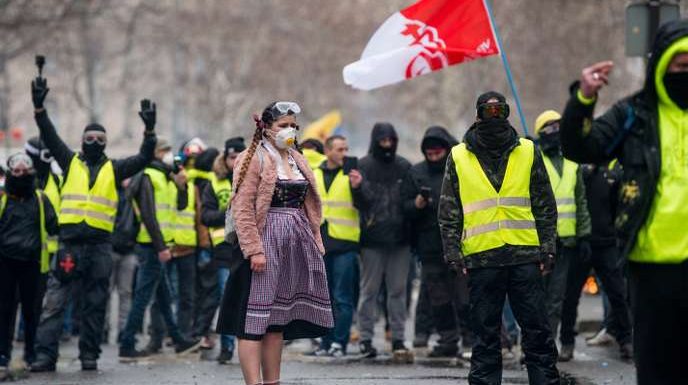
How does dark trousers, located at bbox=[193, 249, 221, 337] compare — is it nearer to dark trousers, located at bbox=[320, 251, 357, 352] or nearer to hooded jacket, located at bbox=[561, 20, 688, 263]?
dark trousers, located at bbox=[320, 251, 357, 352]

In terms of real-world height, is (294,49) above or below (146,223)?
above

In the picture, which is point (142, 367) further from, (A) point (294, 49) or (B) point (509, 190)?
(A) point (294, 49)

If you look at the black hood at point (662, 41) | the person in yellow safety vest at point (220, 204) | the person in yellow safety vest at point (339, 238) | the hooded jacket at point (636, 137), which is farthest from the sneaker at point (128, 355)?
the black hood at point (662, 41)

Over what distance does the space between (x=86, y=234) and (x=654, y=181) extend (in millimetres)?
6838

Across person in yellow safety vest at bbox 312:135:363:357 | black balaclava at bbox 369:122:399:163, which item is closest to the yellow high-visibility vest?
person in yellow safety vest at bbox 312:135:363:357

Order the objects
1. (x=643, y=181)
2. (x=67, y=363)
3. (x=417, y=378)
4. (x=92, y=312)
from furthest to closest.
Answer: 1. (x=67, y=363)
2. (x=92, y=312)
3. (x=417, y=378)
4. (x=643, y=181)

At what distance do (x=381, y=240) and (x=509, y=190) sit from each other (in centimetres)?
437

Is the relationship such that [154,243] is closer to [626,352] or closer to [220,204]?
[220,204]

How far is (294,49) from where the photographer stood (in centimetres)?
6159

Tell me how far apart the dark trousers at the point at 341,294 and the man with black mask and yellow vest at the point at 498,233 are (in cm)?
445

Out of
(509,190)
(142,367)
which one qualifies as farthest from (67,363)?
(509,190)

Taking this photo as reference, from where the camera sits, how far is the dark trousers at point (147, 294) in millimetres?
14172

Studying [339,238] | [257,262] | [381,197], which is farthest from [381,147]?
[257,262]

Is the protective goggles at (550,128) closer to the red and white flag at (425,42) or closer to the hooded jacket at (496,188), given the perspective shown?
the red and white flag at (425,42)
